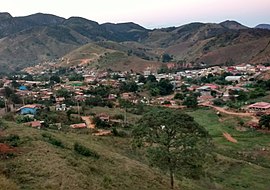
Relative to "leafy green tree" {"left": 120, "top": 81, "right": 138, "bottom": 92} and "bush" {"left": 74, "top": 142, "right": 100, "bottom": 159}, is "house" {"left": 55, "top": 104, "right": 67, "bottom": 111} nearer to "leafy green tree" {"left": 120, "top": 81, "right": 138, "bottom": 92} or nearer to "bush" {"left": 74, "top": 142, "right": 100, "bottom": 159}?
"leafy green tree" {"left": 120, "top": 81, "right": 138, "bottom": 92}

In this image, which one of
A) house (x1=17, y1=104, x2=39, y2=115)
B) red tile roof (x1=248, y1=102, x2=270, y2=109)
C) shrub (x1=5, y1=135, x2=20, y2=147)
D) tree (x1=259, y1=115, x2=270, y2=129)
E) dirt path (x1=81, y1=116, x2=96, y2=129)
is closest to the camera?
shrub (x1=5, y1=135, x2=20, y2=147)

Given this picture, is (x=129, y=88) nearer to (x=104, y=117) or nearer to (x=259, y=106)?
(x=104, y=117)

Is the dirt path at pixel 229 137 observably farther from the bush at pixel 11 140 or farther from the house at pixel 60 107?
the bush at pixel 11 140

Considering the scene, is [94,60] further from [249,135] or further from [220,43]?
[249,135]

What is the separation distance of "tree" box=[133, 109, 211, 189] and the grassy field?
2.06 m

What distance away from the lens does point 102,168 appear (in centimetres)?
2250

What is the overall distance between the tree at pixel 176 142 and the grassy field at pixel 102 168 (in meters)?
2.06

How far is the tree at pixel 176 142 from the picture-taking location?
20.2 metres

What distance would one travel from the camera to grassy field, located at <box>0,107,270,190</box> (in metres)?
18.3

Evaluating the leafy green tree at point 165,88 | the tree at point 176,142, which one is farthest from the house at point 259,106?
the tree at point 176,142

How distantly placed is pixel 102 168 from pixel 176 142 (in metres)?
5.19

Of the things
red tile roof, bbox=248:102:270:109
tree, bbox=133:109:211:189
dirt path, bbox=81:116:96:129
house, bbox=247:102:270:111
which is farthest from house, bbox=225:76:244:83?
tree, bbox=133:109:211:189

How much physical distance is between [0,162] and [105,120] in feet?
88.7

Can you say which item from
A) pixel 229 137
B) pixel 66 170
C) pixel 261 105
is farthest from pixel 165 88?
pixel 66 170
